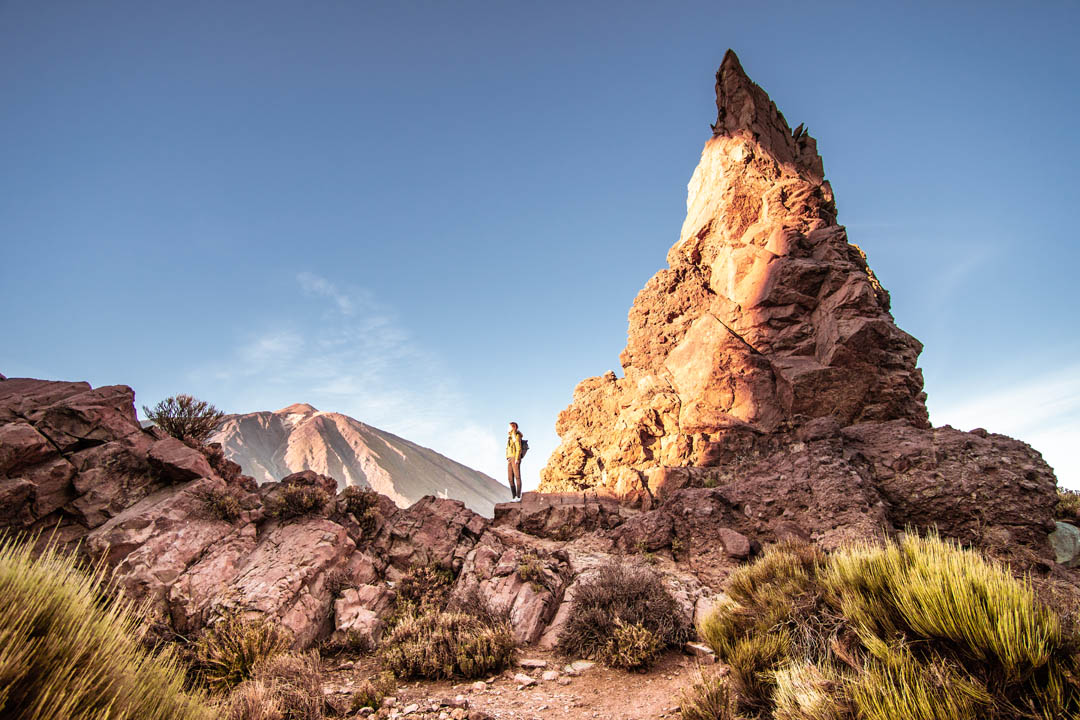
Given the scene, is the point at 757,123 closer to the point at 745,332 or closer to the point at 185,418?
the point at 745,332

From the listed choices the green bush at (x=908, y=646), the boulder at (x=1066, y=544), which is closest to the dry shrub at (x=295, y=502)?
the green bush at (x=908, y=646)

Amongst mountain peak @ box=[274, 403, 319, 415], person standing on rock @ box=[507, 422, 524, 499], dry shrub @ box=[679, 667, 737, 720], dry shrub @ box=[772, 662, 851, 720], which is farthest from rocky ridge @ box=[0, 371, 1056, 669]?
mountain peak @ box=[274, 403, 319, 415]

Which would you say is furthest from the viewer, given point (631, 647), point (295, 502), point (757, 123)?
point (757, 123)

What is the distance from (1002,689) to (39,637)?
211 inches

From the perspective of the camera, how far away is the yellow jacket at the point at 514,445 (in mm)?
16859

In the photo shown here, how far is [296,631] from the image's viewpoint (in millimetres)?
6898

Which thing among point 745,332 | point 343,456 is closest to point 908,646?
point 745,332

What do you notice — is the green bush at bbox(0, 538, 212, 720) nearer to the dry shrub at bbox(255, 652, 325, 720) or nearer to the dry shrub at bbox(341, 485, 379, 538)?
the dry shrub at bbox(255, 652, 325, 720)

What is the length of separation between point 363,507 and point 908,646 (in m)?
9.45

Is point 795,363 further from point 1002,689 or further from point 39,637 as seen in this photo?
point 39,637

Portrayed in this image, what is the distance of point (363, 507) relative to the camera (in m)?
10.1

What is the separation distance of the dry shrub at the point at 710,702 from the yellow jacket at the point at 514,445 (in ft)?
41.9

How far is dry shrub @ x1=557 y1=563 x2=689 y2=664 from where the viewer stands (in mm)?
6488

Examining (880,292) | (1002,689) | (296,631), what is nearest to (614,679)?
(1002,689)
